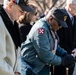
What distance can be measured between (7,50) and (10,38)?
12 cm

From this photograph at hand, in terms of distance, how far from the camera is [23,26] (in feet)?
19.1

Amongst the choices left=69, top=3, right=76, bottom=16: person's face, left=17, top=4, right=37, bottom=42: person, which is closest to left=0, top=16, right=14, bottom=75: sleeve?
left=17, top=4, right=37, bottom=42: person

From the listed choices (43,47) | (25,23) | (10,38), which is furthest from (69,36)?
(10,38)

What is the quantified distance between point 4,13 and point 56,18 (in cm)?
113

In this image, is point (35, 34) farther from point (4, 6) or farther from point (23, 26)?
point (23, 26)

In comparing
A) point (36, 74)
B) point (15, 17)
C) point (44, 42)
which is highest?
point (15, 17)

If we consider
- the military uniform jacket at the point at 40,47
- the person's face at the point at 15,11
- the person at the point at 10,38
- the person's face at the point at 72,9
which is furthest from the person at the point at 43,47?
the person's face at the point at 72,9

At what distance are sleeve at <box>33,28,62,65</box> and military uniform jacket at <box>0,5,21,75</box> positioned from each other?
29.1 inches

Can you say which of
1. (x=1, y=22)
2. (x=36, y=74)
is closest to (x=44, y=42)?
(x=36, y=74)

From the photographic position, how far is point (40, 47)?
4.59 metres

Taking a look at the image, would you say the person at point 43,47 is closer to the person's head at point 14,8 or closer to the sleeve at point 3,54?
the person's head at point 14,8

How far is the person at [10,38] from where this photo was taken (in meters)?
3.48

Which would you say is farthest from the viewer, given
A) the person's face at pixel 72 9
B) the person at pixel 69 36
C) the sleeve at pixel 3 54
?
the person's face at pixel 72 9

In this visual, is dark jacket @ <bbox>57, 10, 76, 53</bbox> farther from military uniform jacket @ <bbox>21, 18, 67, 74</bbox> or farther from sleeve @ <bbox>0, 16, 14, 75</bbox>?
sleeve @ <bbox>0, 16, 14, 75</bbox>
